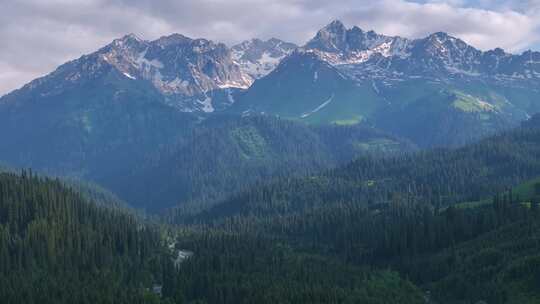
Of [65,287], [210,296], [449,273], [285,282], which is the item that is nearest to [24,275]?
[65,287]

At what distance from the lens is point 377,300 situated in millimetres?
168875

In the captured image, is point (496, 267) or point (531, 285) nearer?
point (531, 285)

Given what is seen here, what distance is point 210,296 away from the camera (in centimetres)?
18275

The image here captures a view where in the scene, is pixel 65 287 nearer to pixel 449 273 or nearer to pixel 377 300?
pixel 377 300

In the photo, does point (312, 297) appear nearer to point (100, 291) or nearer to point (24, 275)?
point (100, 291)

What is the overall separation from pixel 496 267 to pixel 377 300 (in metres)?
35.5

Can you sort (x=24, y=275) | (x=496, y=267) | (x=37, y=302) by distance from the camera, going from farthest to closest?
(x=24, y=275) → (x=496, y=267) → (x=37, y=302)

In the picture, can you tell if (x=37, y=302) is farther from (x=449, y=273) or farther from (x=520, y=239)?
(x=520, y=239)

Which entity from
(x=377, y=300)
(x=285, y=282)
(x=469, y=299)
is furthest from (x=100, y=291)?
(x=469, y=299)

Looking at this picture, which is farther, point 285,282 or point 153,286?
point 153,286

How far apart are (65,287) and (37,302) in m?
11.2

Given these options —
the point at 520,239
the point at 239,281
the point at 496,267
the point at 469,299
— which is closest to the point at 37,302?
the point at 239,281

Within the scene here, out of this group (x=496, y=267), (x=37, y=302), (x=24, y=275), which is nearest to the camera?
(x=37, y=302)

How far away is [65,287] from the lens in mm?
175250
